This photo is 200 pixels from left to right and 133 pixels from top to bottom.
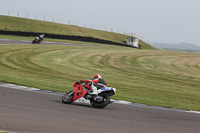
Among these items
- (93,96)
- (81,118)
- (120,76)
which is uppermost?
(93,96)

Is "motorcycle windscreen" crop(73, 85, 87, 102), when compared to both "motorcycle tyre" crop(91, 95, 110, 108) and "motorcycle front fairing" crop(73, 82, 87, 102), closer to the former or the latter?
"motorcycle front fairing" crop(73, 82, 87, 102)

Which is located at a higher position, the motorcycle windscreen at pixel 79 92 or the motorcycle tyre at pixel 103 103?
the motorcycle windscreen at pixel 79 92

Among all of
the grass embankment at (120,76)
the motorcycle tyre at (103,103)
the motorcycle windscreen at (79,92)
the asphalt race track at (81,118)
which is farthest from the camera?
the grass embankment at (120,76)

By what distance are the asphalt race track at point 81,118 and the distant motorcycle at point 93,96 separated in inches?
10.2

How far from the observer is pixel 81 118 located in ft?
27.6

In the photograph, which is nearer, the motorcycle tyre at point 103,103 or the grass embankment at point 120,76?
the motorcycle tyre at point 103,103

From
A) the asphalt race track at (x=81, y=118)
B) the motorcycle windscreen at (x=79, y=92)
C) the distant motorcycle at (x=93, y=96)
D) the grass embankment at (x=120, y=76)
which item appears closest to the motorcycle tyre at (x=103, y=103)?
the distant motorcycle at (x=93, y=96)

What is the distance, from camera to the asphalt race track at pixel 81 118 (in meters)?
7.13

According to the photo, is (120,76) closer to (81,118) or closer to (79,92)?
(79,92)

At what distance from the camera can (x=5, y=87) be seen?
1321 cm

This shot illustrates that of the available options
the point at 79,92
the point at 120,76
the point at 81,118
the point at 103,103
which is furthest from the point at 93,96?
the point at 120,76

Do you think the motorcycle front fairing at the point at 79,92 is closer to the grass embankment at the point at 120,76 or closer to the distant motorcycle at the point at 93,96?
the distant motorcycle at the point at 93,96

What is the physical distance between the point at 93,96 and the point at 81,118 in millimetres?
2233

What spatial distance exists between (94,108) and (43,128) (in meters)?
3.84
